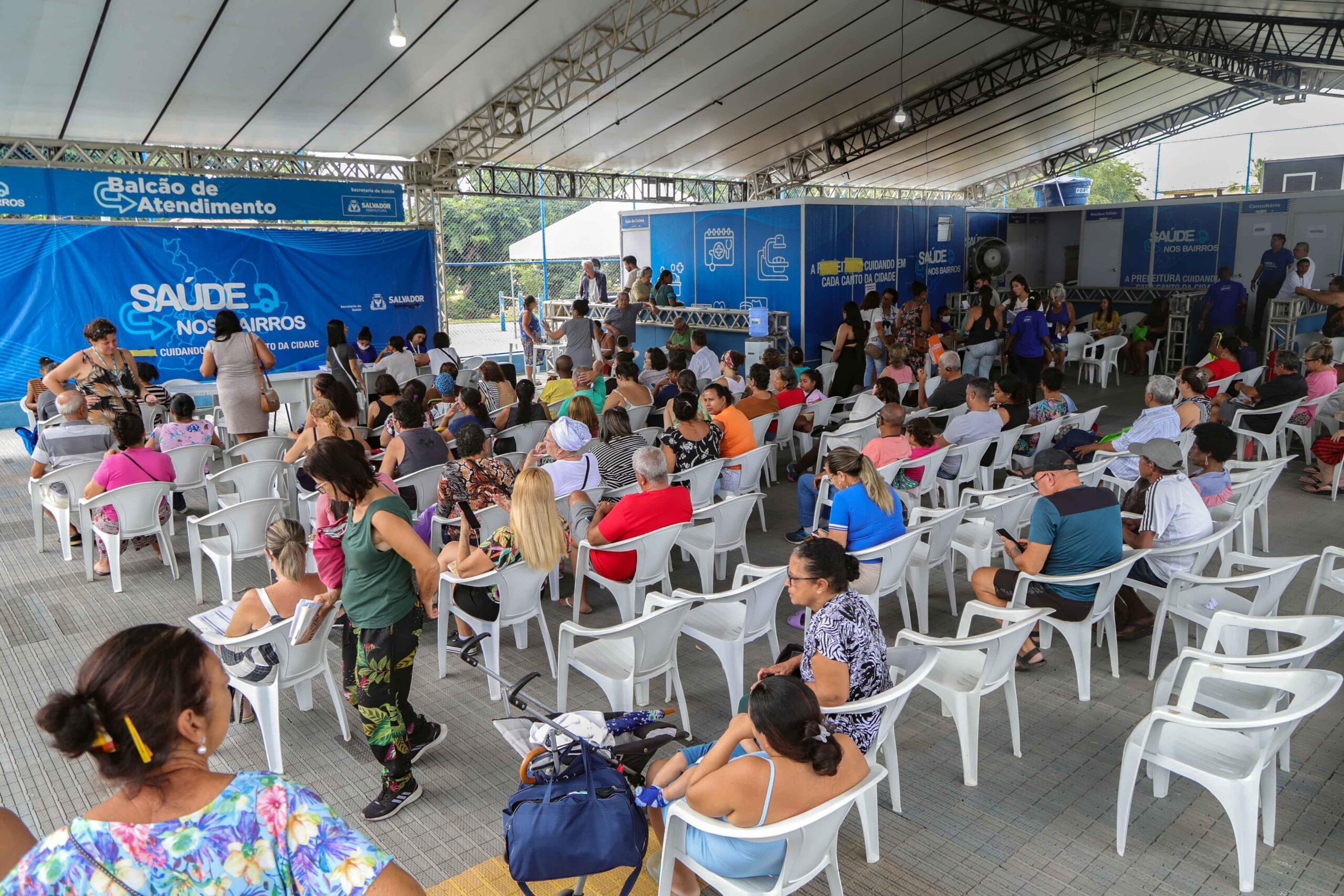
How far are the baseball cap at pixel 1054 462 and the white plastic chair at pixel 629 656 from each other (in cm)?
172

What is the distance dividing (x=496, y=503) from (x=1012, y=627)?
2.61 m

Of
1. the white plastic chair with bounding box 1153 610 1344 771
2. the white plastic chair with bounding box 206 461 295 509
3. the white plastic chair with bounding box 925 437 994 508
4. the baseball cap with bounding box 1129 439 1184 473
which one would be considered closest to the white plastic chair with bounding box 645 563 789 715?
the white plastic chair with bounding box 1153 610 1344 771

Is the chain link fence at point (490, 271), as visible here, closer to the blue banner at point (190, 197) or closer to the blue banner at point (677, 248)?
the blue banner at point (190, 197)

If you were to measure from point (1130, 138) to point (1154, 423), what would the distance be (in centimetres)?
1981

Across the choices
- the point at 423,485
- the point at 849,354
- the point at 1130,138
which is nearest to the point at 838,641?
the point at 423,485

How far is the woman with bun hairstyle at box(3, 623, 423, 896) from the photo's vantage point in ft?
4.14

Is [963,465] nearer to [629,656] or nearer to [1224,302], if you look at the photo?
Result: [629,656]

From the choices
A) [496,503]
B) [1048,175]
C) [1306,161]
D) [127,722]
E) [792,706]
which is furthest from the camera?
[1048,175]

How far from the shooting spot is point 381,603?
2924 mm

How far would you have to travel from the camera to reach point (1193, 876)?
9.20 ft

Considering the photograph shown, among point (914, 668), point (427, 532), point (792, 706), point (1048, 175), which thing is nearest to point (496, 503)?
point (427, 532)

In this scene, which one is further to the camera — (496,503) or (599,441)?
(599,441)

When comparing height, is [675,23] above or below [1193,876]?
above

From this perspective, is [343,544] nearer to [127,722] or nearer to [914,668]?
[127,722]
